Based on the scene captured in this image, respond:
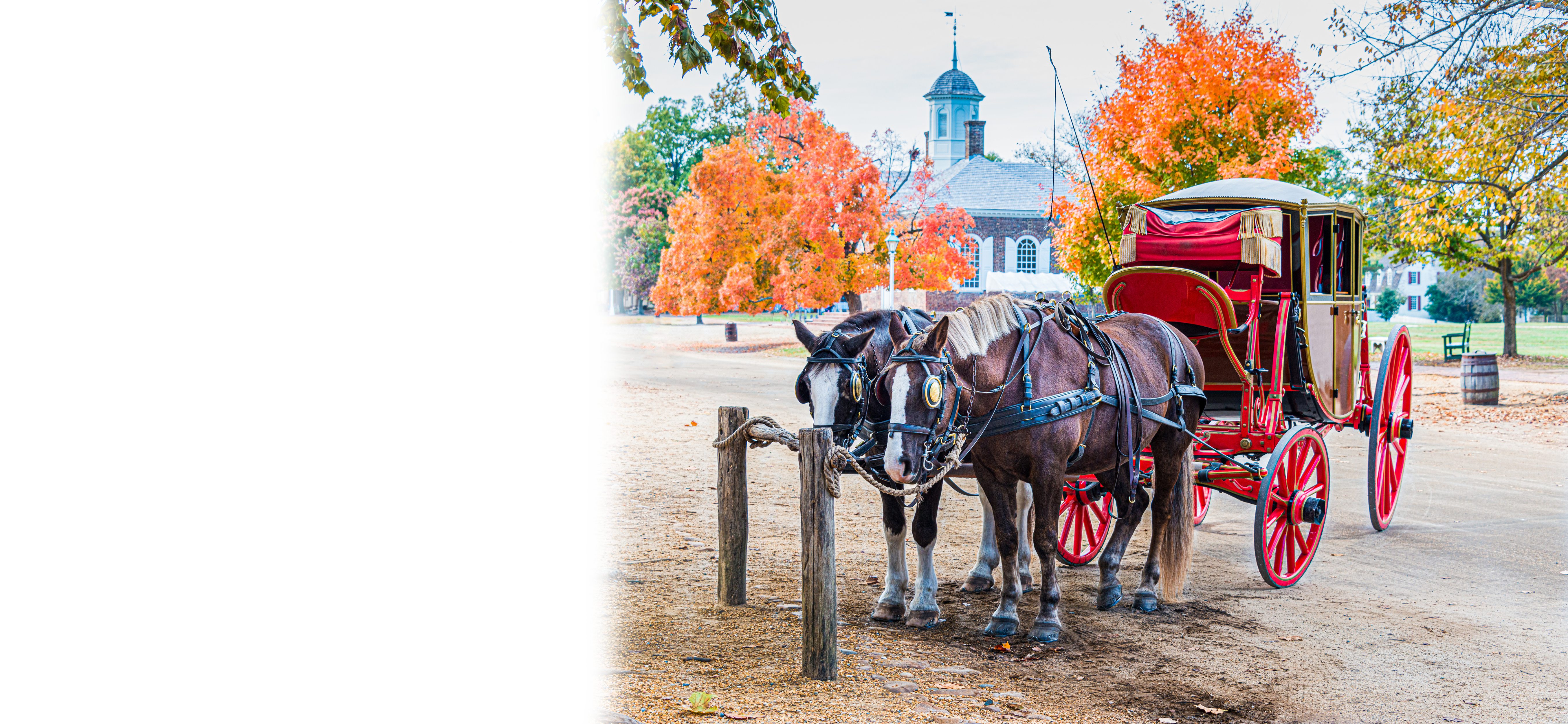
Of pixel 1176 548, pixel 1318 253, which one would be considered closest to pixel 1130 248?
pixel 1318 253

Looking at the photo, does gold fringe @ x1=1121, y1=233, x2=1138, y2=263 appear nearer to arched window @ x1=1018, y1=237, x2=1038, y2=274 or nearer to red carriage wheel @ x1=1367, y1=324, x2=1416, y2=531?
red carriage wheel @ x1=1367, y1=324, x2=1416, y2=531

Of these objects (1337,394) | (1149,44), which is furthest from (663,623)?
(1149,44)

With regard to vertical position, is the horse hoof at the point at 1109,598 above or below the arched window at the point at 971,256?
below

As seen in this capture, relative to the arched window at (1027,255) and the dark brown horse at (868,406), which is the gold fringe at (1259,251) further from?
the arched window at (1027,255)

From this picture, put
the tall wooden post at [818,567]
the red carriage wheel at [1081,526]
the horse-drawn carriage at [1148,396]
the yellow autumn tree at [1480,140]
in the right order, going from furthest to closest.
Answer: the yellow autumn tree at [1480,140], the red carriage wheel at [1081,526], the horse-drawn carriage at [1148,396], the tall wooden post at [818,567]

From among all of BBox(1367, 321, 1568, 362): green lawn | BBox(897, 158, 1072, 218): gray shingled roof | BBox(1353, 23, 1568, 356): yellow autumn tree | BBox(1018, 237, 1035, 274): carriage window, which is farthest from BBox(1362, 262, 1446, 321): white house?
BBox(1353, 23, 1568, 356): yellow autumn tree

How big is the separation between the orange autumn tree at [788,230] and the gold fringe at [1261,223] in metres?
7.50

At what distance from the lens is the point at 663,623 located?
13.7ft

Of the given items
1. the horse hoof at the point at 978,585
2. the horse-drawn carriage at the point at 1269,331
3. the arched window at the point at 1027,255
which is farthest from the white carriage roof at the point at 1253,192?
the arched window at the point at 1027,255

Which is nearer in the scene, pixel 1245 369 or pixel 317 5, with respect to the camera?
pixel 317 5

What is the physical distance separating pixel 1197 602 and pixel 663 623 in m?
2.50

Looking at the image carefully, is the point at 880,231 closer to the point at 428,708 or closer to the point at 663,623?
the point at 663,623

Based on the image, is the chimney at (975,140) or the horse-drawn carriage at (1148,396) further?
the chimney at (975,140)

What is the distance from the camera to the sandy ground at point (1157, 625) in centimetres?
333
